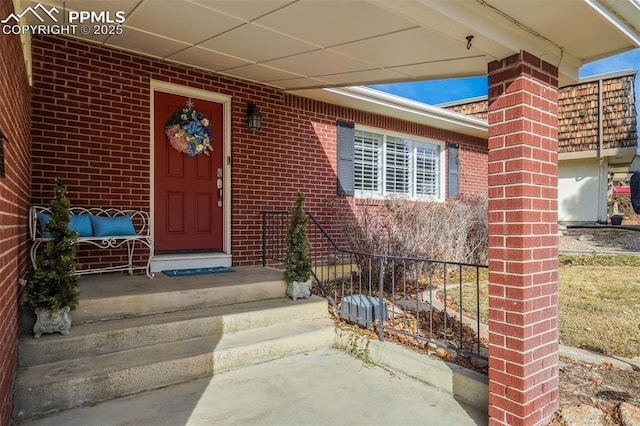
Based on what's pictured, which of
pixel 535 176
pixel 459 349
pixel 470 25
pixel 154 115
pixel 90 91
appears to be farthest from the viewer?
pixel 154 115

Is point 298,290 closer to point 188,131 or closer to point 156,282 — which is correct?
point 156,282

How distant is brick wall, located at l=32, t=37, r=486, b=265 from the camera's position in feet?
13.3

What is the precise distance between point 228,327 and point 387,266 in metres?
3.05

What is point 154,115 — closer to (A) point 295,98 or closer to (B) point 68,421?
(A) point 295,98

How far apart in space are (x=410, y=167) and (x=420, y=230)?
7.47ft

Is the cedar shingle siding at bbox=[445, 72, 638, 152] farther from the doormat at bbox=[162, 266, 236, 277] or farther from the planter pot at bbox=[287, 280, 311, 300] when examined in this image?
the doormat at bbox=[162, 266, 236, 277]

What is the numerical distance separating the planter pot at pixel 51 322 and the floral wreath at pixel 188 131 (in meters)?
2.45

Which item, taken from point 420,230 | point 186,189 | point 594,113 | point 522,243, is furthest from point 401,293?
point 594,113

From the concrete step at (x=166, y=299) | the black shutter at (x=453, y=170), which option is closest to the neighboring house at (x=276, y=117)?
the concrete step at (x=166, y=299)

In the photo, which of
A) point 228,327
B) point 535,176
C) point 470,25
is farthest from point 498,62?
point 228,327

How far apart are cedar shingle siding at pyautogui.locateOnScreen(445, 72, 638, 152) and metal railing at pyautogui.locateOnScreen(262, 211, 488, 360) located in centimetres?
778

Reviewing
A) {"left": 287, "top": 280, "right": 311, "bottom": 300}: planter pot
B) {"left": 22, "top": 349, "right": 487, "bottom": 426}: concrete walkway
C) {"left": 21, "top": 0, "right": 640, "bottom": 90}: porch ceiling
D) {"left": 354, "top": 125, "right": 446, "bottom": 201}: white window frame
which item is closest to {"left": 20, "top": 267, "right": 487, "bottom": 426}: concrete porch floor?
{"left": 22, "top": 349, "right": 487, "bottom": 426}: concrete walkway

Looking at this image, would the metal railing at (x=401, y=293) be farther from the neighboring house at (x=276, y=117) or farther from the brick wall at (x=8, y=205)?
the brick wall at (x=8, y=205)

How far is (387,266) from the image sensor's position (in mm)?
6082
